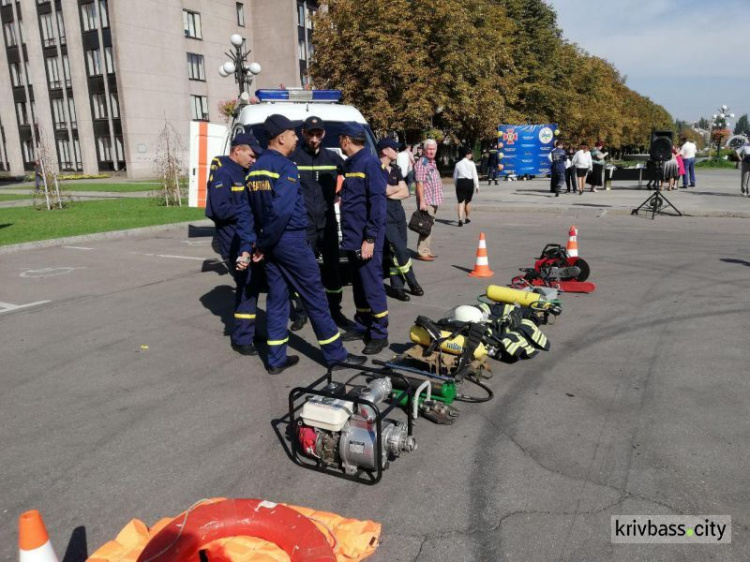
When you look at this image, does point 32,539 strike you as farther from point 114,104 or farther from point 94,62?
point 94,62

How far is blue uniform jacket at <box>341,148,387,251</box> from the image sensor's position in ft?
18.0

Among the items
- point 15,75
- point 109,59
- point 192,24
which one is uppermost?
point 192,24

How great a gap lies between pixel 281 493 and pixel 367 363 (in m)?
2.09

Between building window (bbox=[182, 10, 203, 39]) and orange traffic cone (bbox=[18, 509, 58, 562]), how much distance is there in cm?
5264

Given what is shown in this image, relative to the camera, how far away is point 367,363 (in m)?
5.36

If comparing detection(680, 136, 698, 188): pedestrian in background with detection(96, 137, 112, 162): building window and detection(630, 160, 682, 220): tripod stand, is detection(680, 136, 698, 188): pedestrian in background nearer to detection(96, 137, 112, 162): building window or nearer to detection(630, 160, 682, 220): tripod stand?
detection(630, 160, 682, 220): tripod stand

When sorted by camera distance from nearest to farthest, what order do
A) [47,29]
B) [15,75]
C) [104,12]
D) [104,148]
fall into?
[104,12] → [47,29] → [104,148] → [15,75]

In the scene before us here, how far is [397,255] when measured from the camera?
25.6 ft

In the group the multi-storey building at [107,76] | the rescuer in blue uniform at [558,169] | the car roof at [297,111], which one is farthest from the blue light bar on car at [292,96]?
the multi-storey building at [107,76]

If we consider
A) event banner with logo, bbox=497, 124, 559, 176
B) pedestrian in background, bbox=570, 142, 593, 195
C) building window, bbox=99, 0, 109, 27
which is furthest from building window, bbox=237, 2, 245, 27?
pedestrian in background, bbox=570, 142, 593, 195

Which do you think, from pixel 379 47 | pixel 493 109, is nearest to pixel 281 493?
pixel 379 47

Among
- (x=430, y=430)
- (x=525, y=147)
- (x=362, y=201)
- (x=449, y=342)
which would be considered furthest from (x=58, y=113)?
(x=430, y=430)

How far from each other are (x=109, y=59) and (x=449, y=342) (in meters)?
47.6

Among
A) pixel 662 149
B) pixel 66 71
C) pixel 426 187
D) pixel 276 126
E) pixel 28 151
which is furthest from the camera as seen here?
pixel 28 151
